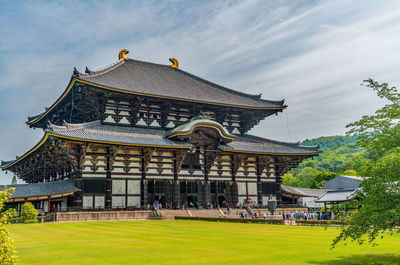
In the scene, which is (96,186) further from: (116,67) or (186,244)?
(186,244)

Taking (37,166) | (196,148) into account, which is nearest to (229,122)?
(196,148)

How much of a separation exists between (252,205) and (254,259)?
3576cm

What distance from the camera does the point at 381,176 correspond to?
36.3 ft

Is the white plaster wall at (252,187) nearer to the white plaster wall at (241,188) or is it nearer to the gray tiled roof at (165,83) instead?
Result: the white plaster wall at (241,188)

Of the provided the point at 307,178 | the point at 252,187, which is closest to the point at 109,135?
the point at 252,187

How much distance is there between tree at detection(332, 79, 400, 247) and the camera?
35.3 ft

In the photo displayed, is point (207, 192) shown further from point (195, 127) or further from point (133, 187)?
point (133, 187)

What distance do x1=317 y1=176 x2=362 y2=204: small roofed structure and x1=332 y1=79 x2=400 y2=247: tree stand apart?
27985mm

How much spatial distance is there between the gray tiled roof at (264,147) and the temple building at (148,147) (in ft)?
0.51

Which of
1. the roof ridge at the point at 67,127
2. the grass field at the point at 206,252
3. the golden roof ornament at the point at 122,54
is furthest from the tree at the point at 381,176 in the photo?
the golden roof ornament at the point at 122,54

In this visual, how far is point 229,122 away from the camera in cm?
5388

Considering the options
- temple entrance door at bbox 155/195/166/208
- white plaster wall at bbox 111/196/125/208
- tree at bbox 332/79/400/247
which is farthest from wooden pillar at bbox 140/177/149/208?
tree at bbox 332/79/400/247

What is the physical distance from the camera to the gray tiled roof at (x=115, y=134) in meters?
37.1

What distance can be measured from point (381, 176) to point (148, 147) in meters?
31.9
